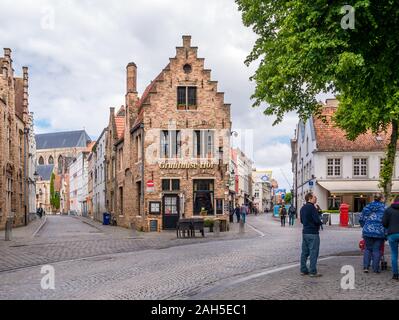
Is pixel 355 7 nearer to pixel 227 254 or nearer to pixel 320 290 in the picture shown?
pixel 320 290

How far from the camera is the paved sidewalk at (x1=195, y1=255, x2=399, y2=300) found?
9.06 meters

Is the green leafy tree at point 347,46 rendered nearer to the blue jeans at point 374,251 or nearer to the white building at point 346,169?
the blue jeans at point 374,251

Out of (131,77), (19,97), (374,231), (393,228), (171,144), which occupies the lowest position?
(374,231)

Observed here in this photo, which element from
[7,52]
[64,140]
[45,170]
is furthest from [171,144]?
[64,140]

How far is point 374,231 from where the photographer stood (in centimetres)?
1174

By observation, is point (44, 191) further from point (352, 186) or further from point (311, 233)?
point (311, 233)

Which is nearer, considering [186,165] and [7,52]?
[186,165]

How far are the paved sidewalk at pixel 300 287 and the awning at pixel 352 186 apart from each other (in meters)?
32.3

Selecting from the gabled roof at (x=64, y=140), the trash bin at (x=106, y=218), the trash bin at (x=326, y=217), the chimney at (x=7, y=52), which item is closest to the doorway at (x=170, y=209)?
the trash bin at (x=106, y=218)

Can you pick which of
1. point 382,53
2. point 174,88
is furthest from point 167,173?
point 382,53

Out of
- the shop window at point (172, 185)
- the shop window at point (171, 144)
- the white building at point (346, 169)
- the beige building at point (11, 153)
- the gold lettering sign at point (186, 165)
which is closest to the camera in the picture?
the gold lettering sign at point (186, 165)

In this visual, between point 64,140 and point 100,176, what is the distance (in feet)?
297

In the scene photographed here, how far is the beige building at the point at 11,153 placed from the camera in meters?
32.6

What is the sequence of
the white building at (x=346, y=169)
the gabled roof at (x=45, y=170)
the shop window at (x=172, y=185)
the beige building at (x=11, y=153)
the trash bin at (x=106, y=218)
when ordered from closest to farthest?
the shop window at (x=172, y=185) < the beige building at (x=11, y=153) < the trash bin at (x=106, y=218) < the white building at (x=346, y=169) < the gabled roof at (x=45, y=170)
